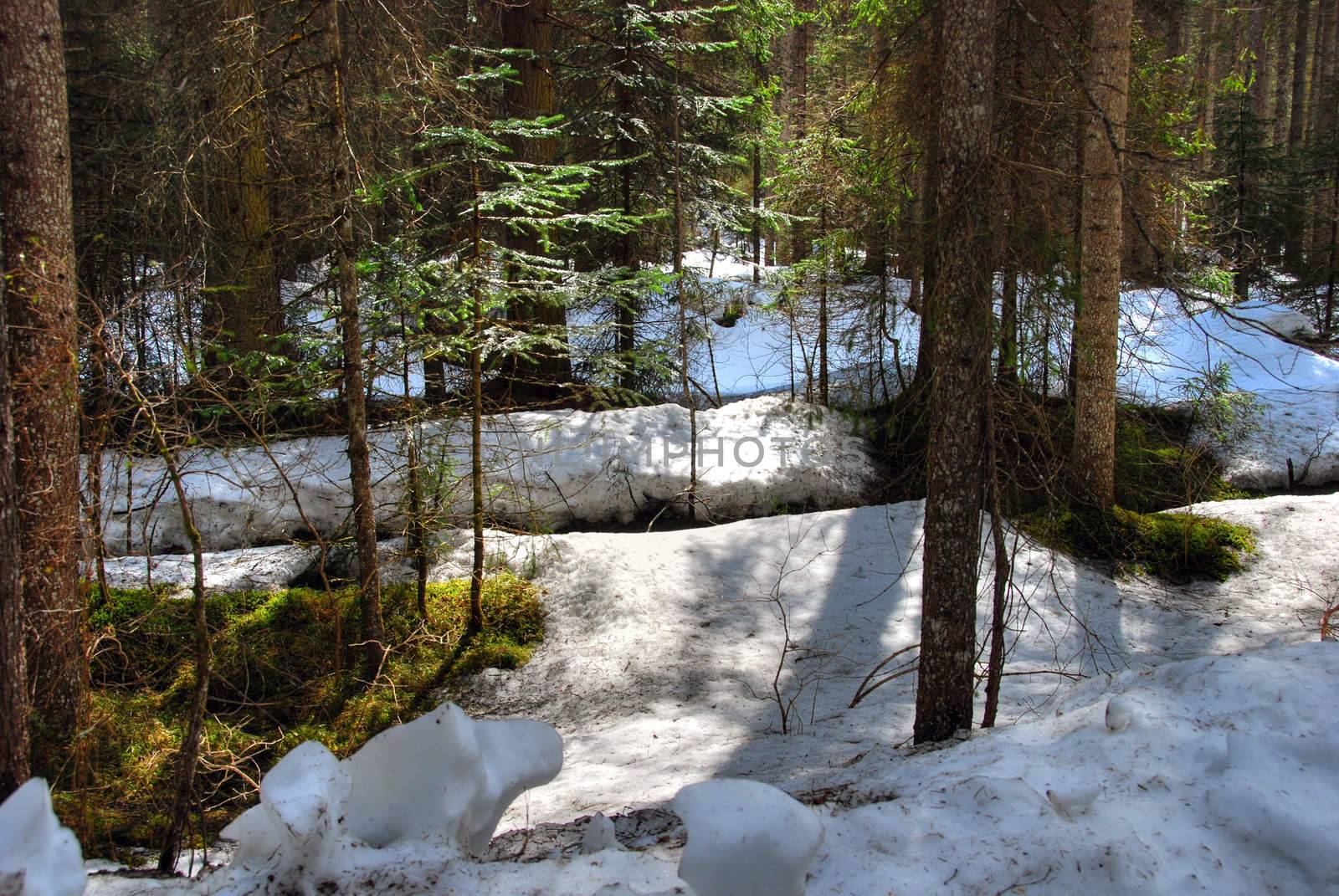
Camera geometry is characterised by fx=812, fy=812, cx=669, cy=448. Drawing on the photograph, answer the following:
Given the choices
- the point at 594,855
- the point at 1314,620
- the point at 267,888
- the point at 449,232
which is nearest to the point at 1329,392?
the point at 1314,620

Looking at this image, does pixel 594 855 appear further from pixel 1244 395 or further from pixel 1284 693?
pixel 1244 395

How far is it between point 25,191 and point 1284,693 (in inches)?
292

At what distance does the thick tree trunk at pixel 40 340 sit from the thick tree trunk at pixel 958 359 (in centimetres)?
512

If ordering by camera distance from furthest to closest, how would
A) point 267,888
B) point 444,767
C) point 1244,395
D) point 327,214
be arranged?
point 1244,395 < point 327,214 < point 444,767 < point 267,888

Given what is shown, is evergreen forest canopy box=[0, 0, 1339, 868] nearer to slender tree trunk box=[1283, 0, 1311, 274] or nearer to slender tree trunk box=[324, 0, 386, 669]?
slender tree trunk box=[324, 0, 386, 669]

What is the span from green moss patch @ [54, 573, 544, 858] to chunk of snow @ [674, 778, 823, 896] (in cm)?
388

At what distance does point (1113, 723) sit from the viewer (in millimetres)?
3820

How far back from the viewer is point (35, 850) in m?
2.62

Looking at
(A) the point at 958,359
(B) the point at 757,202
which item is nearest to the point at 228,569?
(A) the point at 958,359

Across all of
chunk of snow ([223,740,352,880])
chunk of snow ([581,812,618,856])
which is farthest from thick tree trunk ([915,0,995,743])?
chunk of snow ([223,740,352,880])

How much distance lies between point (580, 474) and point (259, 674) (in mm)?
4744

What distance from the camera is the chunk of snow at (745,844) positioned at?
2.72m

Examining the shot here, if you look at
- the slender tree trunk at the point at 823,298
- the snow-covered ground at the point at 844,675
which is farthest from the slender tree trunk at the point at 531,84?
the slender tree trunk at the point at 823,298

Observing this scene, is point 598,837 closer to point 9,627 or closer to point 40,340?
point 9,627
